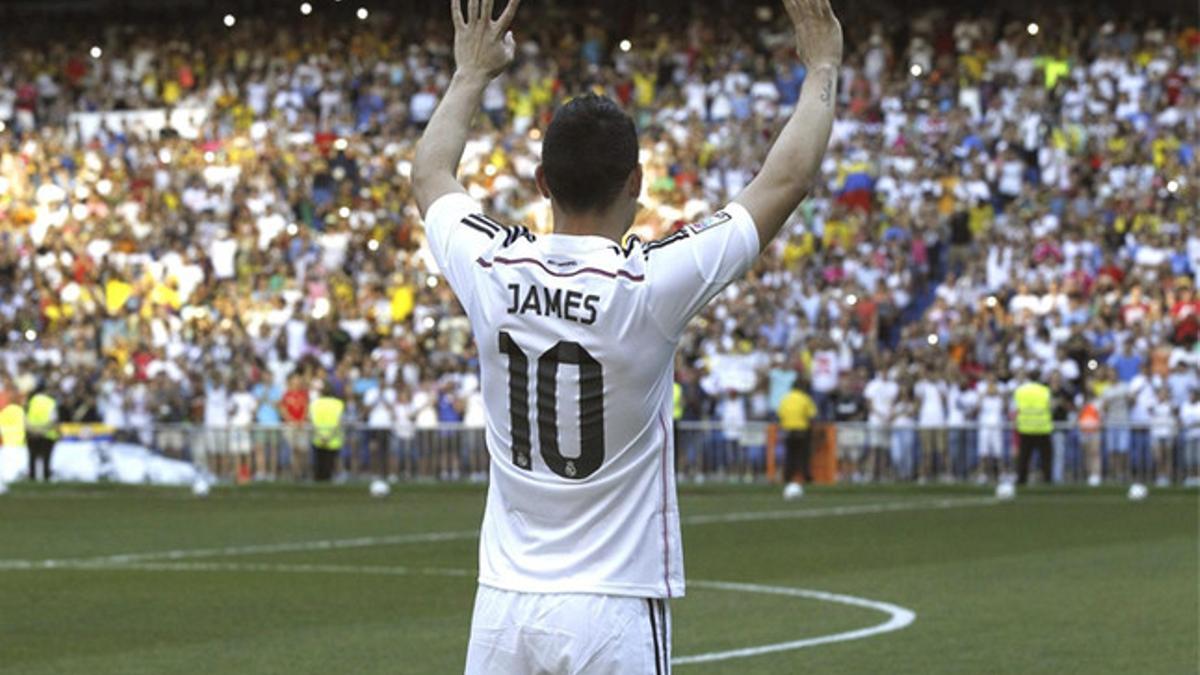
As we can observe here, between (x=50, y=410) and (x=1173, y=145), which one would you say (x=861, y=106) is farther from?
(x=50, y=410)

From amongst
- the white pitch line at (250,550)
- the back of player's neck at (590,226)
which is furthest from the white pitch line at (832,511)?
the back of player's neck at (590,226)

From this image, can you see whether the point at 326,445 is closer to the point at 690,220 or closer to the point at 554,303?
the point at 690,220

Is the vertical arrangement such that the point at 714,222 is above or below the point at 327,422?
above

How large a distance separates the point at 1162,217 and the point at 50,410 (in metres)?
15.5

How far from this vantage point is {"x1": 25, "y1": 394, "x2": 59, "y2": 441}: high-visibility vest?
33312 mm

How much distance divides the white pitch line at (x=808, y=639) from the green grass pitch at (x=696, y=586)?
0.12m

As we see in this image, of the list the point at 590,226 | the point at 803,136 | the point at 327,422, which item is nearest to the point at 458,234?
the point at 590,226

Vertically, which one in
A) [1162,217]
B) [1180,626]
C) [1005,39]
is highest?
[1005,39]

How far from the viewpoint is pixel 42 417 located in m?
33.9

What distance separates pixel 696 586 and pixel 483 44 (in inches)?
467

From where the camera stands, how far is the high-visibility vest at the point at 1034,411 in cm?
3019

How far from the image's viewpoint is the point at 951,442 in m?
31.1

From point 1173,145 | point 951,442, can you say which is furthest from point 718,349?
point 1173,145

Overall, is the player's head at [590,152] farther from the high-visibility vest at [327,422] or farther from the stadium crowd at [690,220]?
the high-visibility vest at [327,422]
